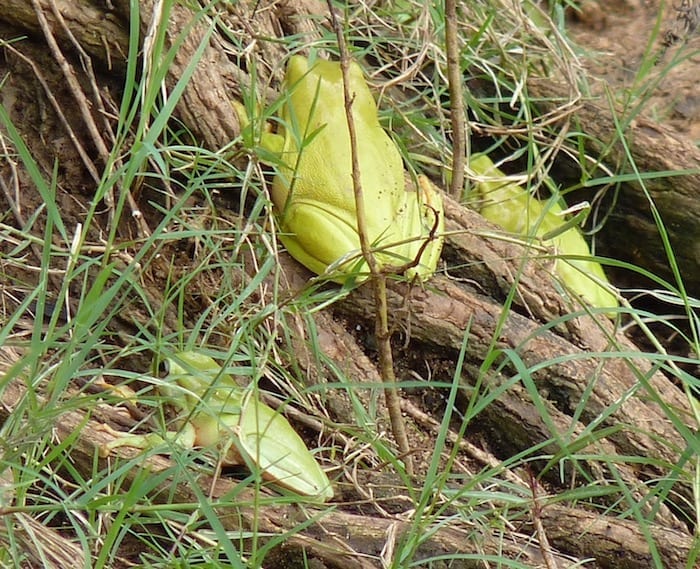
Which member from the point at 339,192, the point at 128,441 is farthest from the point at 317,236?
the point at 128,441

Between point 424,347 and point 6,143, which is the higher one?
point 6,143

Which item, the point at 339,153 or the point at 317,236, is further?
the point at 339,153

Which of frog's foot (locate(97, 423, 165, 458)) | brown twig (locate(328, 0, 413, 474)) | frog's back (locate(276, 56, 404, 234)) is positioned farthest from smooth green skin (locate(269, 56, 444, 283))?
frog's foot (locate(97, 423, 165, 458))

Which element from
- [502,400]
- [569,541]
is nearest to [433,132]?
[502,400]

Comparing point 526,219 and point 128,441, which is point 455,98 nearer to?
point 526,219

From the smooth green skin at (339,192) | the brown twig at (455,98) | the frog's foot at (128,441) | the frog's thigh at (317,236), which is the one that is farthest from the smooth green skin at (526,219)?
the frog's foot at (128,441)

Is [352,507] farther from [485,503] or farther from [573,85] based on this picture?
[573,85]
